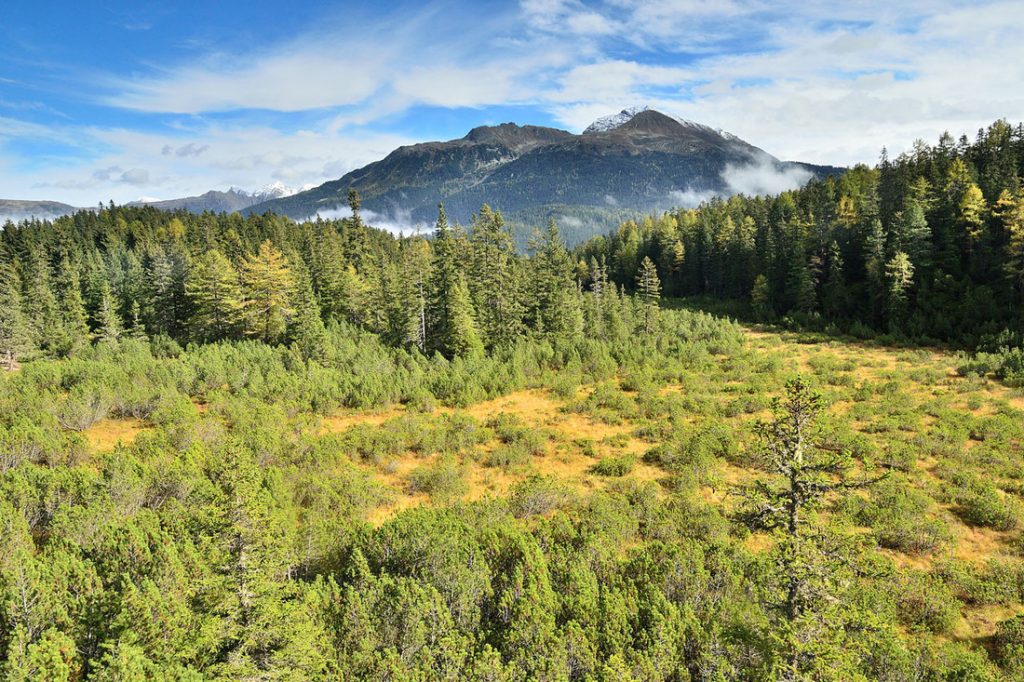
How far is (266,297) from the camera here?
1810 inches

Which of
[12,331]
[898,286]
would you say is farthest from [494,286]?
[12,331]

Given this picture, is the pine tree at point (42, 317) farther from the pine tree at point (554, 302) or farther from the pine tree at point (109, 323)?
the pine tree at point (554, 302)

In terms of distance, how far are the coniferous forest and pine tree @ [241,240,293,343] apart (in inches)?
14.1

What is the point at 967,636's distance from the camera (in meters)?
12.1

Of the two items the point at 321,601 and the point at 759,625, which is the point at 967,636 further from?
the point at 321,601

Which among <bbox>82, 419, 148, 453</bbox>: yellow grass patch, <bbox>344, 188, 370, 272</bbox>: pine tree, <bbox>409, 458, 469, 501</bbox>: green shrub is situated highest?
<bbox>344, 188, 370, 272</bbox>: pine tree

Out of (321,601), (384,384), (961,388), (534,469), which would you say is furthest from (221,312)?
(961,388)

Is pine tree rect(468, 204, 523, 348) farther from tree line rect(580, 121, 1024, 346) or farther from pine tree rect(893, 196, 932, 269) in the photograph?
pine tree rect(893, 196, 932, 269)

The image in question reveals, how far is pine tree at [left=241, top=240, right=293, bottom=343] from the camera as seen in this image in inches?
1761

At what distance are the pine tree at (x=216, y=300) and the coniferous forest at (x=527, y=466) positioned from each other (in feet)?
1.22

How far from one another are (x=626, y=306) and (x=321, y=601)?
170 ft

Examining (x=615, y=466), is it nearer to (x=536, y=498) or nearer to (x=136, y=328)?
(x=536, y=498)

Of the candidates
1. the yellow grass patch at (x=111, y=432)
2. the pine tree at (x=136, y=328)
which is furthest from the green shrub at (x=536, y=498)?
the pine tree at (x=136, y=328)

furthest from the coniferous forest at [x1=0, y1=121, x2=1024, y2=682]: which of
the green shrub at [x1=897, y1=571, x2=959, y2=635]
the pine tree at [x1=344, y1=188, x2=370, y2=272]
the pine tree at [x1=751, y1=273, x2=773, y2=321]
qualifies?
the pine tree at [x1=344, y1=188, x2=370, y2=272]
